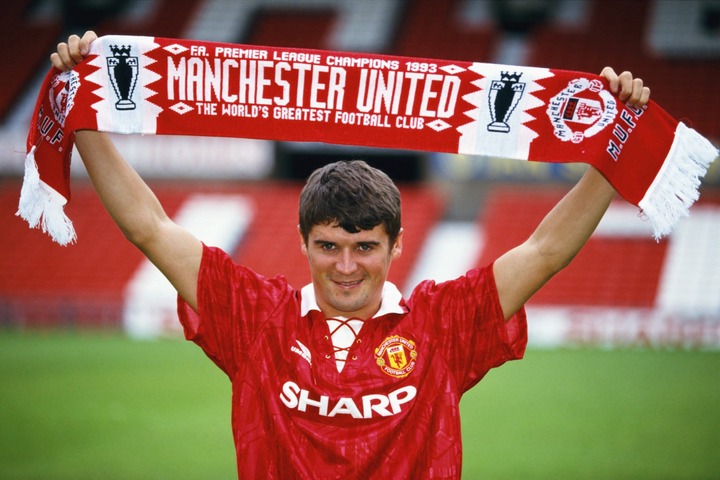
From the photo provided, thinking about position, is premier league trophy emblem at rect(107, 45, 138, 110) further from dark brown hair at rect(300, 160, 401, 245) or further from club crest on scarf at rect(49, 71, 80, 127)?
dark brown hair at rect(300, 160, 401, 245)

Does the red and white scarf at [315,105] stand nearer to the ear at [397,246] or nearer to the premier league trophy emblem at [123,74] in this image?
Result: the premier league trophy emblem at [123,74]

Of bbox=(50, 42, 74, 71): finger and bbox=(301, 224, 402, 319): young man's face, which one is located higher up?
bbox=(50, 42, 74, 71): finger

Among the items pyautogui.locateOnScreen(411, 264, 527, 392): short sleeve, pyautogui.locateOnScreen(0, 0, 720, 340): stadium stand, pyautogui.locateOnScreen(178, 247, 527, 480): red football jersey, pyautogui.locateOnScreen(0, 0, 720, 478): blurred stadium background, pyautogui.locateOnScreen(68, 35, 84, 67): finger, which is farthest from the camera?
pyautogui.locateOnScreen(0, 0, 720, 340): stadium stand

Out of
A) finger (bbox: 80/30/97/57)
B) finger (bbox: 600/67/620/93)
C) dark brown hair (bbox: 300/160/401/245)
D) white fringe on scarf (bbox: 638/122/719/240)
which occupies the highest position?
finger (bbox: 80/30/97/57)

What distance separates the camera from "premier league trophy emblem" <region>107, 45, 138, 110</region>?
3.14 m

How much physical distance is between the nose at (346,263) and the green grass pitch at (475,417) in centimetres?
462

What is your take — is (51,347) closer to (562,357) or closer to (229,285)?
(562,357)

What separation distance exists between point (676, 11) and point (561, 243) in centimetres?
1998

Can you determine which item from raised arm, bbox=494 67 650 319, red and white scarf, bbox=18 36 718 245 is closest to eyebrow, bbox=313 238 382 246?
raised arm, bbox=494 67 650 319

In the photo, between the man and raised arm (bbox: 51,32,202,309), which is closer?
the man

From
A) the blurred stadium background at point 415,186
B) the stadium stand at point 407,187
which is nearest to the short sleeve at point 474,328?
the blurred stadium background at point 415,186

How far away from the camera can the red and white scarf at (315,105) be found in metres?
3.08

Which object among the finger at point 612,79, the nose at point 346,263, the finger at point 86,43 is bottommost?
the nose at point 346,263

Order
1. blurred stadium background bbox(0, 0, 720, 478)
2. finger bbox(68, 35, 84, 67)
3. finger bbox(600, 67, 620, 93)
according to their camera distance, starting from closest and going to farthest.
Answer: finger bbox(600, 67, 620, 93)
finger bbox(68, 35, 84, 67)
blurred stadium background bbox(0, 0, 720, 478)
